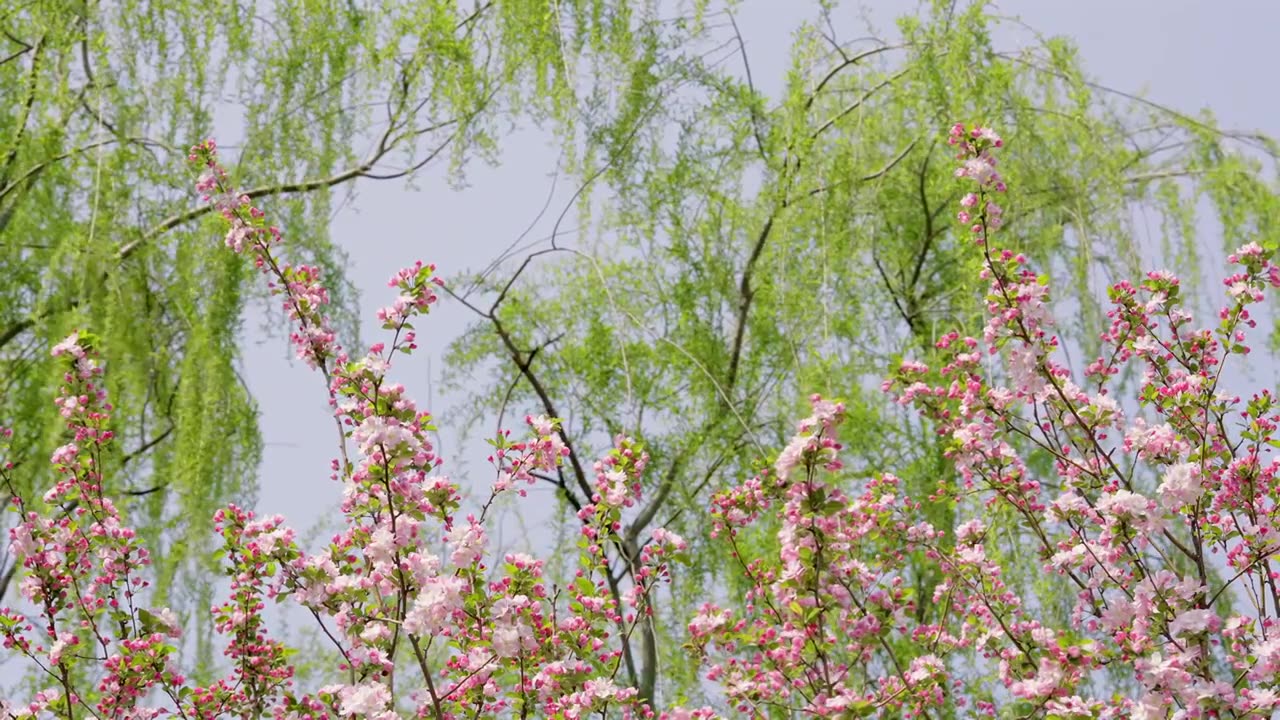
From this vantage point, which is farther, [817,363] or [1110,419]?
[817,363]

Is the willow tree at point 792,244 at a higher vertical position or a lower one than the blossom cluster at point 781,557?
higher

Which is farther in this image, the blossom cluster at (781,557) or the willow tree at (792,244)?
the willow tree at (792,244)

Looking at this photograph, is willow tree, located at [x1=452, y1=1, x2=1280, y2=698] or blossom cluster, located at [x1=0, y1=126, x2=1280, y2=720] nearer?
blossom cluster, located at [x1=0, y1=126, x2=1280, y2=720]

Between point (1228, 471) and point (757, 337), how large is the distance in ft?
6.45

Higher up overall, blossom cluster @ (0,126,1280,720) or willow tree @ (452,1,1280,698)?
willow tree @ (452,1,1280,698)

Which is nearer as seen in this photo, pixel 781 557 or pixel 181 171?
pixel 781 557

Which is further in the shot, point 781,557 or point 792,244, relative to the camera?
point 792,244

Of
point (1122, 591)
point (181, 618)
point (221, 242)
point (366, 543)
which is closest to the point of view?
point (366, 543)

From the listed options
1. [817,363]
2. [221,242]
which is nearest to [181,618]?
[221,242]

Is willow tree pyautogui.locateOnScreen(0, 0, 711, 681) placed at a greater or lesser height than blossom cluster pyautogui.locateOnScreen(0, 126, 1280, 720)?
greater

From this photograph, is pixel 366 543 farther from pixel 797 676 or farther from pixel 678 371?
pixel 678 371

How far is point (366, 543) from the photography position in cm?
181

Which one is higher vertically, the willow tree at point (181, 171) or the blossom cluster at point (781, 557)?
the willow tree at point (181, 171)

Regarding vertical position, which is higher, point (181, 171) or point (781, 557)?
point (181, 171)
